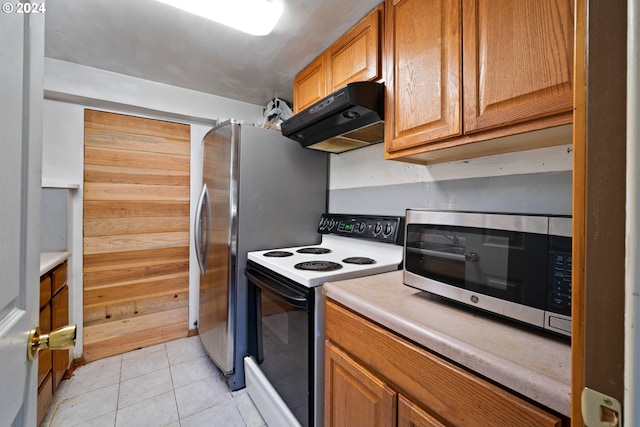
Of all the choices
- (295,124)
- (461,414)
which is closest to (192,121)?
(295,124)

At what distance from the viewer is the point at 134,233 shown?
2.24 m

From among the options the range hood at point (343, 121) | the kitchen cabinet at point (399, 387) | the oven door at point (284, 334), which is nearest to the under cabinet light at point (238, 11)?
the range hood at point (343, 121)

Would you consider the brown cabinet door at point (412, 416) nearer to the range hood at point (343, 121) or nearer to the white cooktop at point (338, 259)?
the white cooktop at point (338, 259)

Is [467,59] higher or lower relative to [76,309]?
higher

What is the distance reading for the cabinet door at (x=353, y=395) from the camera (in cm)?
80

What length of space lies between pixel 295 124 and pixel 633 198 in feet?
4.93

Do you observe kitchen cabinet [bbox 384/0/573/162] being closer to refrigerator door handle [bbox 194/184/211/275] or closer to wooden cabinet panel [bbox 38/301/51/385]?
refrigerator door handle [bbox 194/184/211/275]

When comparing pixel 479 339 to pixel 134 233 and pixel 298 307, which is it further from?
pixel 134 233

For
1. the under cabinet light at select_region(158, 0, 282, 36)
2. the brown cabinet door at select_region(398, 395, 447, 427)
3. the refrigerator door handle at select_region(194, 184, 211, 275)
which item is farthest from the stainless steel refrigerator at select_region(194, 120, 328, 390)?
the brown cabinet door at select_region(398, 395, 447, 427)

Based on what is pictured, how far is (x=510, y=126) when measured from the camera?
0.82m

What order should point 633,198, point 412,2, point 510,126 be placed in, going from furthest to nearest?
1. point 412,2
2. point 510,126
3. point 633,198

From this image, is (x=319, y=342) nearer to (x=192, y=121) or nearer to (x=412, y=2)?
(x=412, y=2)

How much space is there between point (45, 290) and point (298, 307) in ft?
4.95

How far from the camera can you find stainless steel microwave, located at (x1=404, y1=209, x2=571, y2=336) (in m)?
0.65
